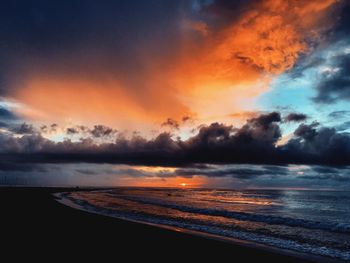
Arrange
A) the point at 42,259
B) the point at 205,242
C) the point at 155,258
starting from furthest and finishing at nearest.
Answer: the point at 205,242 → the point at 155,258 → the point at 42,259

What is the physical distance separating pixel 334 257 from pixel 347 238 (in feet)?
25.2

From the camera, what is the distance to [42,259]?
1124 cm

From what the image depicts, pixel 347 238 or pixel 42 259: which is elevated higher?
pixel 42 259

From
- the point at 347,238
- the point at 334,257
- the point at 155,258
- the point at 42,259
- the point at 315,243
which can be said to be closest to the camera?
the point at 42,259

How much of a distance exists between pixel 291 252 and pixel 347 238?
816 cm

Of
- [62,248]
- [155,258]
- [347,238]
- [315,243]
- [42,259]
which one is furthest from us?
[347,238]

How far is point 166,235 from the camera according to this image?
19.6 m

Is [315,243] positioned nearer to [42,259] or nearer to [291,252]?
[291,252]

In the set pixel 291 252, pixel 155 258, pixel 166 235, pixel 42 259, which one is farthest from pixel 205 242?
pixel 42 259

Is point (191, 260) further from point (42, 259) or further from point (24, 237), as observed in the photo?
point (24, 237)

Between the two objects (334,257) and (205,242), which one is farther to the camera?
(205,242)

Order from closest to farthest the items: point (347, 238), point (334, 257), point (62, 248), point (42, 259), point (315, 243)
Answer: point (42, 259) < point (62, 248) < point (334, 257) < point (315, 243) < point (347, 238)

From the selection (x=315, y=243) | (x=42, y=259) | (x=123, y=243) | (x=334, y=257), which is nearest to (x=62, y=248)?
(x=42, y=259)

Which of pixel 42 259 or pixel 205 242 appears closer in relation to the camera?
pixel 42 259
